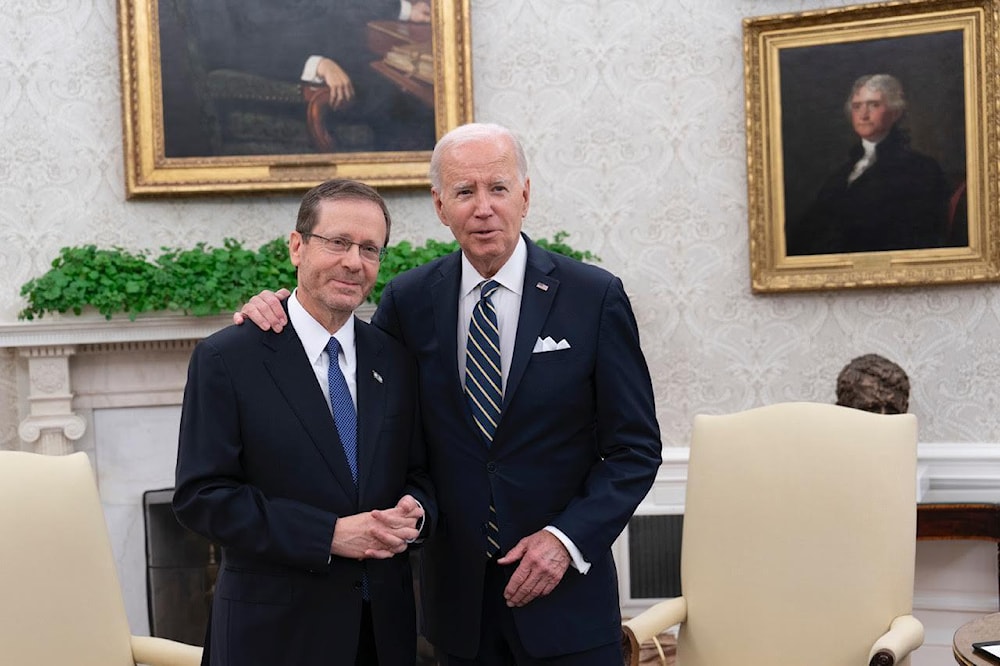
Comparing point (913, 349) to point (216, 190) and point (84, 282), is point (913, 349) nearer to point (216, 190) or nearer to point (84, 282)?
point (216, 190)

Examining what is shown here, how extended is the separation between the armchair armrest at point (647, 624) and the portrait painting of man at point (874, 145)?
2.21 meters

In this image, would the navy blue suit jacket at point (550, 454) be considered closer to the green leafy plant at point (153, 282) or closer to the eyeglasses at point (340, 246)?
the eyeglasses at point (340, 246)

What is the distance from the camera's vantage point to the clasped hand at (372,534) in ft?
7.16

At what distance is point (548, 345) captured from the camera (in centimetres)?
242

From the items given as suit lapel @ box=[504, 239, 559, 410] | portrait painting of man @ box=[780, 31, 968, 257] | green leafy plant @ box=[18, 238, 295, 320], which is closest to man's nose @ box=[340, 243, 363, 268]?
suit lapel @ box=[504, 239, 559, 410]

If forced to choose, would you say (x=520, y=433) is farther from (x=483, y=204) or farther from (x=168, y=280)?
(x=168, y=280)

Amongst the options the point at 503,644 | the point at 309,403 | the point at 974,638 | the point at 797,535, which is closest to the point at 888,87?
the point at 797,535

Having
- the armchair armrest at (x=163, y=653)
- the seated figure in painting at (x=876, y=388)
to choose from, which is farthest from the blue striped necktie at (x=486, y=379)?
the seated figure in painting at (x=876, y=388)

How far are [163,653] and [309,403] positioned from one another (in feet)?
3.25

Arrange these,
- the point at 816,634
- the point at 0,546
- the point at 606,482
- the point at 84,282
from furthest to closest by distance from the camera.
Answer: the point at 84,282
the point at 816,634
the point at 0,546
the point at 606,482

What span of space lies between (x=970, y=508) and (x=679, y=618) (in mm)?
1695

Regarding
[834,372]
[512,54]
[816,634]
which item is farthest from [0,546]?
[834,372]

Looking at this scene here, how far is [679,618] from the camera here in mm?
3211

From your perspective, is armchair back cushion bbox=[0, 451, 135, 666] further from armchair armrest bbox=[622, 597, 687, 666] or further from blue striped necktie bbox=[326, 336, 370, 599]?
armchair armrest bbox=[622, 597, 687, 666]
